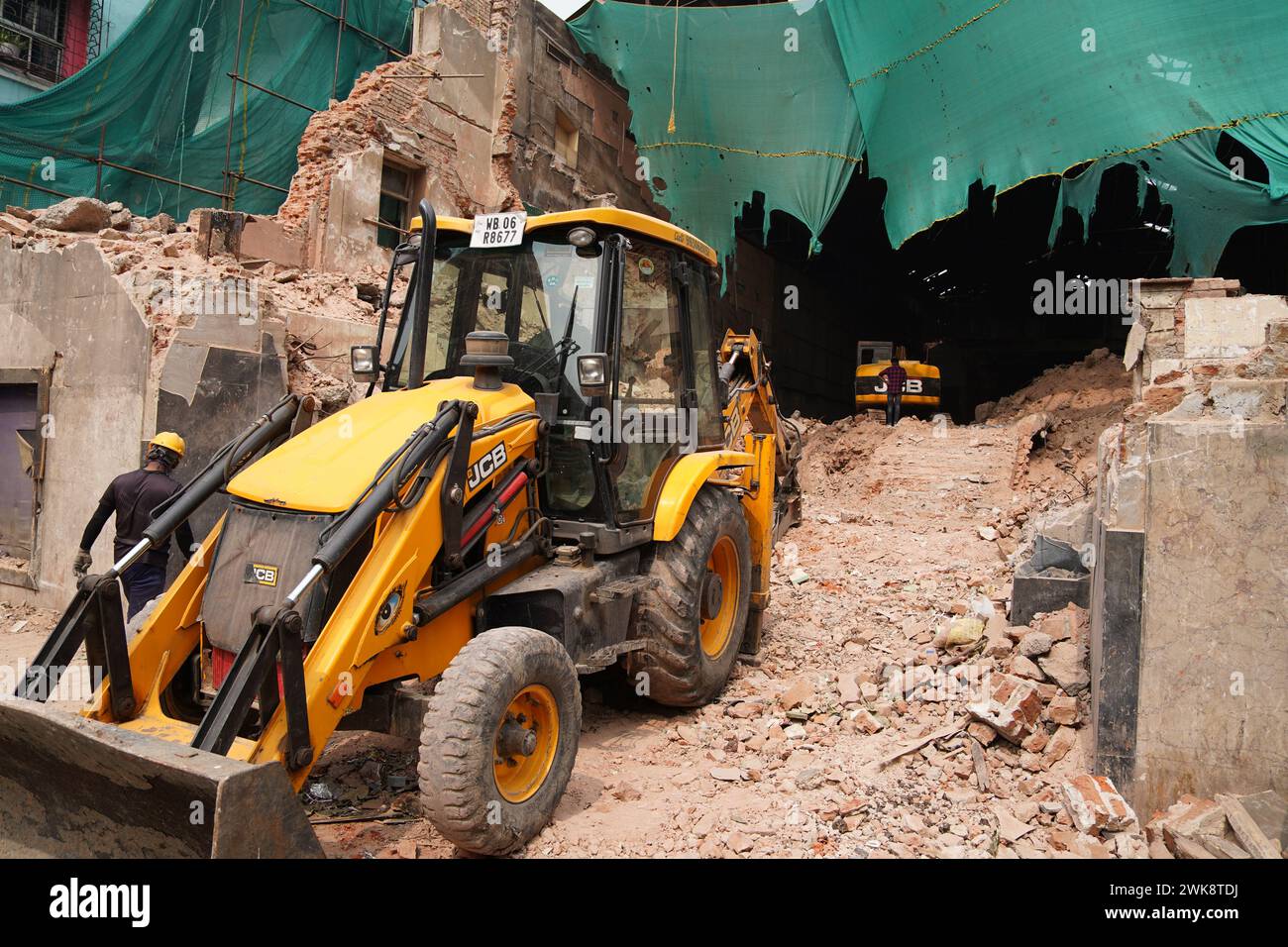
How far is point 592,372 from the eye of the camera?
4598 millimetres

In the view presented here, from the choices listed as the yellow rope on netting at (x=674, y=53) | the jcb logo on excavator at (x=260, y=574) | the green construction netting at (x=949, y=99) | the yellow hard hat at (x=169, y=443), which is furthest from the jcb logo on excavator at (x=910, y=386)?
the jcb logo on excavator at (x=260, y=574)

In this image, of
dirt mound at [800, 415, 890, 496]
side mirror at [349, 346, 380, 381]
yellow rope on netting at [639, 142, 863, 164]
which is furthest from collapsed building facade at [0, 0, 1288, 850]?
dirt mound at [800, 415, 890, 496]

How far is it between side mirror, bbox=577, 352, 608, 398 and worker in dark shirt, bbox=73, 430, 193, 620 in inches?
130

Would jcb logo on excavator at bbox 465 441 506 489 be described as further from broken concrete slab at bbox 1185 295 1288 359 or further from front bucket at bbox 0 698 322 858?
broken concrete slab at bbox 1185 295 1288 359

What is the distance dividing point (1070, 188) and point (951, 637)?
7429mm

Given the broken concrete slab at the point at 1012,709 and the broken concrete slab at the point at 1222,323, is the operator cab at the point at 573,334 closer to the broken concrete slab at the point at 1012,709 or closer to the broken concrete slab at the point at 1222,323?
A: the broken concrete slab at the point at 1012,709

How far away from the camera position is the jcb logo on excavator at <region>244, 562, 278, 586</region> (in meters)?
3.80

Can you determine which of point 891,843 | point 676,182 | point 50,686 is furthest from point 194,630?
point 676,182

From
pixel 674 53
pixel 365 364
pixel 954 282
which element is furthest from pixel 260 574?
pixel 954 282

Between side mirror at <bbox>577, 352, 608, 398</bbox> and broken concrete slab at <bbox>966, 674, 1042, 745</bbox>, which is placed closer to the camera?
side mirror at <bbox>577, 352, 608, 398</bbox>

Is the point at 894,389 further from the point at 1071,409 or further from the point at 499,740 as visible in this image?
the point at 499,740

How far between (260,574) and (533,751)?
1332 millimetres

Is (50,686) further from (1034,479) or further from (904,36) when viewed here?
(904,36)

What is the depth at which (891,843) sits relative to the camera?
13.6ft
